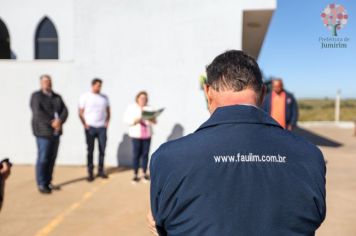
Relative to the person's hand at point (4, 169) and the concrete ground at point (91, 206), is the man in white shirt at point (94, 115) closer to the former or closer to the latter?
the concrete ground at point (91, 206)

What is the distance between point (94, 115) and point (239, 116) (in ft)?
17.4

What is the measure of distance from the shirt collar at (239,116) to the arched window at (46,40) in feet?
27.7

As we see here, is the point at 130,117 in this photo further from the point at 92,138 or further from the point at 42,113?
the point at 42,113

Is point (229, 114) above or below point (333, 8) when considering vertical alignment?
below

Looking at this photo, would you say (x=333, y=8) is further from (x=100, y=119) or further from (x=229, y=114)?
(x=229, y=114)

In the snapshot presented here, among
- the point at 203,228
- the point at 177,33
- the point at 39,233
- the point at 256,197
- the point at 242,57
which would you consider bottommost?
the point at 39,233

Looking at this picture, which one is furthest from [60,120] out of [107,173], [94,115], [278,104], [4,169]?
[278,104]

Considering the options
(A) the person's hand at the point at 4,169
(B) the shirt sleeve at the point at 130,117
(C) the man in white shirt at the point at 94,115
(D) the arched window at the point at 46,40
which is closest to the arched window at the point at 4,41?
(D) the arched window at the point at 46,40

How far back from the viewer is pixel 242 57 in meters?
1.30

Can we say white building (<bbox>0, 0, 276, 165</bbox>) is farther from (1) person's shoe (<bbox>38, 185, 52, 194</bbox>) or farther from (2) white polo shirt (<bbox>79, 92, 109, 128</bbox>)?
(1) person's shoe (<bbox>38, 185, 52, 194</bbox>)

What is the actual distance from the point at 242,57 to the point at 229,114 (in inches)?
10.2

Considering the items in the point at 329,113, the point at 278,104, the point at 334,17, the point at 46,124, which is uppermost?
the point at 334,17

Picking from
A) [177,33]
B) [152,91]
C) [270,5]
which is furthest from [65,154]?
[270,5]

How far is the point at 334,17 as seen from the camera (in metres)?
5.41
